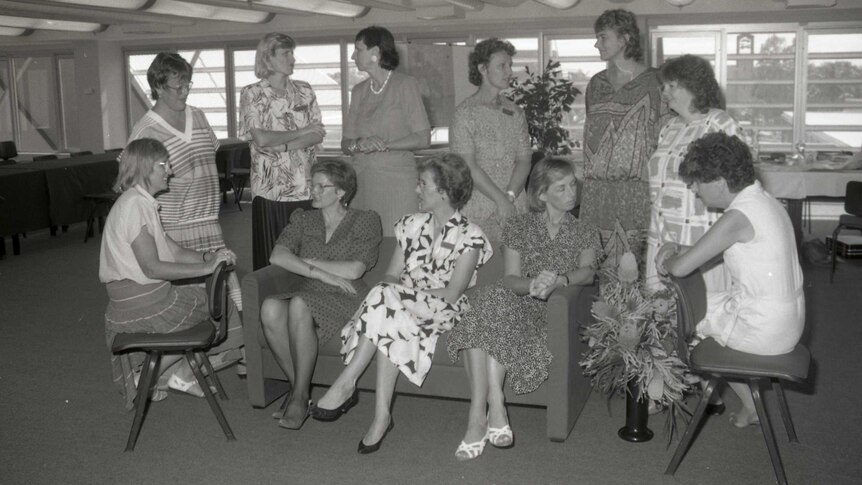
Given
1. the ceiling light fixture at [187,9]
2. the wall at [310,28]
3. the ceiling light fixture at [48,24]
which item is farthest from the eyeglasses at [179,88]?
the ceiling light fixture at [48,24]

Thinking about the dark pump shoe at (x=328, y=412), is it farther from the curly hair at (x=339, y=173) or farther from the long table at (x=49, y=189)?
the long table at (x=49, y=189)

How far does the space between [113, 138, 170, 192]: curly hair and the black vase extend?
2.22m

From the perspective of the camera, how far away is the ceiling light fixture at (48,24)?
14.2m

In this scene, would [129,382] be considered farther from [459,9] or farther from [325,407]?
[459,9]

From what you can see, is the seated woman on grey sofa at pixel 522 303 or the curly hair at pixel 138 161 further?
the curly hair at pixel 138 161

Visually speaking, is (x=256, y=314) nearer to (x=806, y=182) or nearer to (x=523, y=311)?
(x=523, y=311)

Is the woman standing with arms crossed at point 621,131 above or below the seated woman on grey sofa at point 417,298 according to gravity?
above

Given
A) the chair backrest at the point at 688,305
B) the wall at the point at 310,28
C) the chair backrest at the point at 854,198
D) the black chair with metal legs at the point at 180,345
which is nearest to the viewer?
the chair backrest at the point at 688,305

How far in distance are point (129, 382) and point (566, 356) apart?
201 cm

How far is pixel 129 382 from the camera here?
156 inches

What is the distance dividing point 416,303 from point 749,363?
1331 millimetres

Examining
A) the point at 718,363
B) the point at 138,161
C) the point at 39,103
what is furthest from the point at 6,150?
the point at 718,363

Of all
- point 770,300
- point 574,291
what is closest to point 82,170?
point 574,291

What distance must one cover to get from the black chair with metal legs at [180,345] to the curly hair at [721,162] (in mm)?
1887
